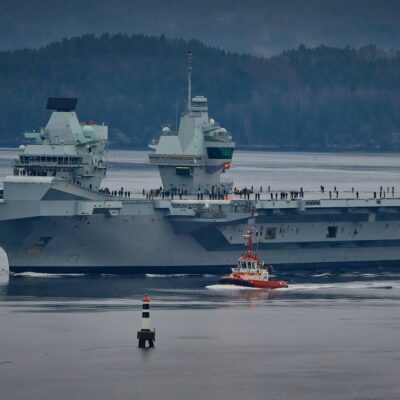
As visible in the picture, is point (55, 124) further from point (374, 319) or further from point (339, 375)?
point (339, 375)

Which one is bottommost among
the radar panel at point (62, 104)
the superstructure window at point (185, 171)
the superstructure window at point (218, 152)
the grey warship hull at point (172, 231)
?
the grey warship hull at point (172, 231)

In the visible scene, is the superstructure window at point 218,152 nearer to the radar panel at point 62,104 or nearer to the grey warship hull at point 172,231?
the grey warship hull at point 172,231

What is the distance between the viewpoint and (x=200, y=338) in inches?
2101

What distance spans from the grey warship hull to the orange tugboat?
394 centimetres

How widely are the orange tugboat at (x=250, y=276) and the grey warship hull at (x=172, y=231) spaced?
3939mm

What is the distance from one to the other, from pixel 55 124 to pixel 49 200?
14.5 feet

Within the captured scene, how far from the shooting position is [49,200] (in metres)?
69.8

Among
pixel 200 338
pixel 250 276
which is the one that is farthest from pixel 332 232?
pixel 200 338

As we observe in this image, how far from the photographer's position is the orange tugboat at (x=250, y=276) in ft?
219

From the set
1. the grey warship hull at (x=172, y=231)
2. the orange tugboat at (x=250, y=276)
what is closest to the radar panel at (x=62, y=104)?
the grey warship hull at (x=172, y=231)

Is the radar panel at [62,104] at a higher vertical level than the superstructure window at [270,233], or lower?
higher

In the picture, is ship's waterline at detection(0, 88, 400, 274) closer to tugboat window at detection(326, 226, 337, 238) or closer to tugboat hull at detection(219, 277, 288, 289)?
tugboat window at detection(326, 226, 337, 238)

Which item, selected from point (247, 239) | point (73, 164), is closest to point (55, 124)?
point (73, 164)

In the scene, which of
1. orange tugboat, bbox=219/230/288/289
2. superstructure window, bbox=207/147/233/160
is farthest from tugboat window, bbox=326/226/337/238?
orange tugboat, bbox=219/230/288/289
